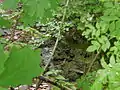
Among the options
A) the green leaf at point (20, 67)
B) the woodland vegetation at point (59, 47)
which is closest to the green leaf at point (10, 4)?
the woodland vegetation at point (59, 47)

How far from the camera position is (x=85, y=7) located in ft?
10.4

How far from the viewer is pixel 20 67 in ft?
2.43

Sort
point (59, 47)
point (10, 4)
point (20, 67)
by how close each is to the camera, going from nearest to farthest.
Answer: point (20, 67) → point (10, 4) → point (59, 47)

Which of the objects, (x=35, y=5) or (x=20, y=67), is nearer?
(x=20, y=67)

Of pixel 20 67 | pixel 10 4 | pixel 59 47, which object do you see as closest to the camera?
pixel 20 67

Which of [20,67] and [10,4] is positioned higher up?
[10,4]

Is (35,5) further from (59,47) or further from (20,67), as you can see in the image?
(59,47)

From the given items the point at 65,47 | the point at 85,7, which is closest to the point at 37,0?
the point at 85,7

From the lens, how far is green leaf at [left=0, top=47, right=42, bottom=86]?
720 mm

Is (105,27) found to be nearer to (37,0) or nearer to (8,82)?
(37,0)

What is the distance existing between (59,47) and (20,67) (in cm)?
384

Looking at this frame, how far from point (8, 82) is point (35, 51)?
0.10 m

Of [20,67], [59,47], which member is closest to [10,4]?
[20,67]

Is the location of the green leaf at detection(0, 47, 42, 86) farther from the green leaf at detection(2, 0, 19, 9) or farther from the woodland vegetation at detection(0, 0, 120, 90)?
the green leaf at detection(2, 0, 19, 9)
